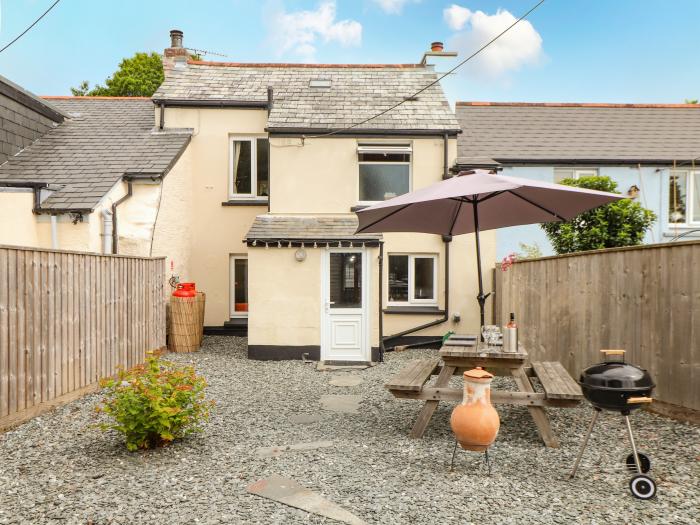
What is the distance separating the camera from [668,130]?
679 inches

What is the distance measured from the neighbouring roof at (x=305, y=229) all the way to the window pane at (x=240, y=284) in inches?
89.8

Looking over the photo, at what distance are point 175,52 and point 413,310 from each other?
33.6ft

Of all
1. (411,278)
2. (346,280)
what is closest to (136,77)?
(411,278)

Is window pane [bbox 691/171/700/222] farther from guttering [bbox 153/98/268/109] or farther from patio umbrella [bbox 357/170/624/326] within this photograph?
guttering [bbox 153/98/268/109]

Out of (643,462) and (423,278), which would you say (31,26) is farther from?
(643,462)

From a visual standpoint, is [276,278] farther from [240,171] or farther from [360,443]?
[360,443]

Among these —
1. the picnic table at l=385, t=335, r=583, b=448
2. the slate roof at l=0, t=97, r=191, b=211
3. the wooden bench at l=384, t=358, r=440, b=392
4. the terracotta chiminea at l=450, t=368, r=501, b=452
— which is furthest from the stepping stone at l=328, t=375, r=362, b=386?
the slate roof at l=0, t=97, r=191, b=211

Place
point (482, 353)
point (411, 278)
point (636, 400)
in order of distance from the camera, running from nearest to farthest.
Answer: point (636, 400) < point (482, 353) < point (411, 278)

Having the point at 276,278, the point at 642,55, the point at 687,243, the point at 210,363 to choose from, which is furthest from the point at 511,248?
the point at 687,243

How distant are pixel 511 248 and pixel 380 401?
384 inches

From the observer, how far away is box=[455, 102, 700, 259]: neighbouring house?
15.8m

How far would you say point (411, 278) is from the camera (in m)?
13.5

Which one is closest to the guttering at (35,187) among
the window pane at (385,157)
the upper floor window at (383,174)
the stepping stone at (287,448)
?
the upper floor window at (383,174)

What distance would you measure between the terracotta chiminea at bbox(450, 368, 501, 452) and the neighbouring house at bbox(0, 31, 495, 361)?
6688mm
